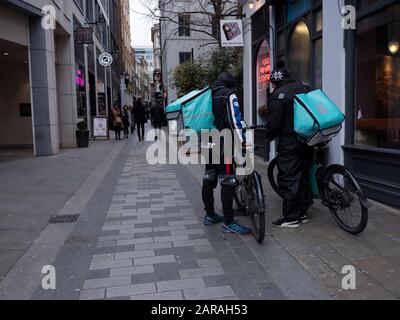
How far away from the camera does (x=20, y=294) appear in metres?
3.72

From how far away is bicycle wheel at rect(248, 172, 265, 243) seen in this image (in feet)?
15.7

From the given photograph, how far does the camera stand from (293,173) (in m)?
5.39

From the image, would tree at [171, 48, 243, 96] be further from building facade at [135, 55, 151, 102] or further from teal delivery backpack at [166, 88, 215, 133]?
building facade at [135, 55, 151, 102]

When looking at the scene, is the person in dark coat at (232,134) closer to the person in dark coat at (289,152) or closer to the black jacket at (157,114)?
the person in dark coat at (289,152)

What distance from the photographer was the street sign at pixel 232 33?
12.2 m

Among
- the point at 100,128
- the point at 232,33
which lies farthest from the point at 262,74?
the point at 100,128

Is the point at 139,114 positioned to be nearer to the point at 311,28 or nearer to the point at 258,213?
the point at 311,28

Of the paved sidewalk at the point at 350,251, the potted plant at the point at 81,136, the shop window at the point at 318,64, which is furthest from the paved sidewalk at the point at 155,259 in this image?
the potted plant at the point at 81,136

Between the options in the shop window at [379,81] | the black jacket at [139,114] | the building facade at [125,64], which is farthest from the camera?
the building facade at [125,64]

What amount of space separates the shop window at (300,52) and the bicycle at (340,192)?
395 centimetres

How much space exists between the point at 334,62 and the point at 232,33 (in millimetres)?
5527

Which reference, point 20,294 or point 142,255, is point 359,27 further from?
point 20,294

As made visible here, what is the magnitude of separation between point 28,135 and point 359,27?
13.9 metres

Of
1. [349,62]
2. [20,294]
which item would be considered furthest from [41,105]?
[20,294]
